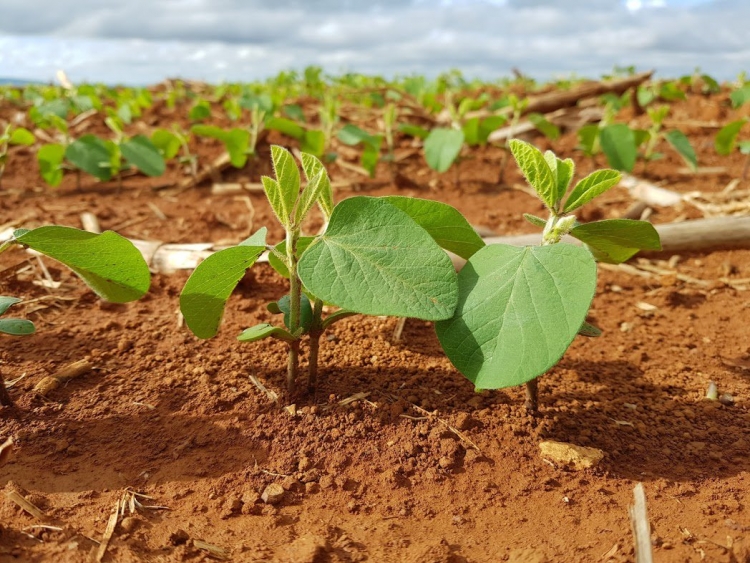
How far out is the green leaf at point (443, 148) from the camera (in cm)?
387

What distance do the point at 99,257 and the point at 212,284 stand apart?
270mm

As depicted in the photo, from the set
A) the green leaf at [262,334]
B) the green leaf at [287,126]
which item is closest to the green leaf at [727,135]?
the green leaf at [287,126]

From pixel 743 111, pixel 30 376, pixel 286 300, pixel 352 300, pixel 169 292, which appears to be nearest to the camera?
pixel 352 300

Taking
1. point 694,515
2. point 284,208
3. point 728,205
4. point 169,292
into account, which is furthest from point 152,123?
point 694,515

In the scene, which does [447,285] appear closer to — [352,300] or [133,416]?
[352,300]

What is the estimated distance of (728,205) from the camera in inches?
149

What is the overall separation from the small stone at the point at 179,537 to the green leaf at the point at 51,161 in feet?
11.6

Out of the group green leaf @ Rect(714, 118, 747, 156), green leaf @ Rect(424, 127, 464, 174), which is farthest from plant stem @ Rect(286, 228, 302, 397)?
green leaf @ Rect(714, 118, 747, 156)

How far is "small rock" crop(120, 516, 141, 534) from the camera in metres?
1.30

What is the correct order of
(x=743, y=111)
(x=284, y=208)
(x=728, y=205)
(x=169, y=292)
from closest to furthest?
(x=284, y=208), (x=169, y=292), (x=728, y=205), (x=743, y=111)

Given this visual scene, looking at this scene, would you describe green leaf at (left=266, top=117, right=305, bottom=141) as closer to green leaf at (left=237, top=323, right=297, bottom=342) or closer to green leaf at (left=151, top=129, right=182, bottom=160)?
green leaf at (left=151, top=129, right=182, bottom=160)

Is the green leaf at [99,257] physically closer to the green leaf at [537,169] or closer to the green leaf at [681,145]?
the green leaf at [537,169]

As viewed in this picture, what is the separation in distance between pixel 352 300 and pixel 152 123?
647 centimetres

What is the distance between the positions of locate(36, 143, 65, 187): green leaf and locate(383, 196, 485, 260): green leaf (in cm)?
338
